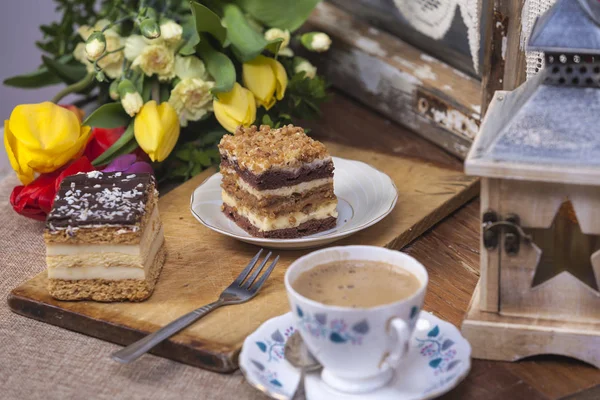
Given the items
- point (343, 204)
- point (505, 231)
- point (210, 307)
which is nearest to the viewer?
point (505, 231)

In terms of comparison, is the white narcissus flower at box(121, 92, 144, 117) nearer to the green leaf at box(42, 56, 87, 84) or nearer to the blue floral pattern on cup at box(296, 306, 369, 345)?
the green leaf at box(42, 56, 87, 84)

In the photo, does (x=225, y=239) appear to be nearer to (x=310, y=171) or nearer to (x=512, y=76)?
(x=310, y=171)

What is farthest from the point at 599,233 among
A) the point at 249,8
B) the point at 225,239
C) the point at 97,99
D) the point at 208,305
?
the point at 97,99

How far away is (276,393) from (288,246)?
39 cm

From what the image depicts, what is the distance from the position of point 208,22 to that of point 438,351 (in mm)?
797

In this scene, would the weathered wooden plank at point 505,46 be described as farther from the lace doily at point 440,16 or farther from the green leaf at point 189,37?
the green leaf at point 189,37

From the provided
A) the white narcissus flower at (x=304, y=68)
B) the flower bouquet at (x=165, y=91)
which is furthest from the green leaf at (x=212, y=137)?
the white narcissus flower at (x=304, y=68)

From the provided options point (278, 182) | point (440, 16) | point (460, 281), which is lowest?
point (460, 281)

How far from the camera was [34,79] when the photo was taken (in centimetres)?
181

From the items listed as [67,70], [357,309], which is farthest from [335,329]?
[67,70]

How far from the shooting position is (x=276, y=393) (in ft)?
3.26

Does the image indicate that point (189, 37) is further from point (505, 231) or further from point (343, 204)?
point (505, 231)

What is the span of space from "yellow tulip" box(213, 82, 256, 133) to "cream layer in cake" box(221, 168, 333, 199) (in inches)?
7.2

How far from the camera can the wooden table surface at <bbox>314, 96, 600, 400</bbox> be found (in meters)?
1.06
